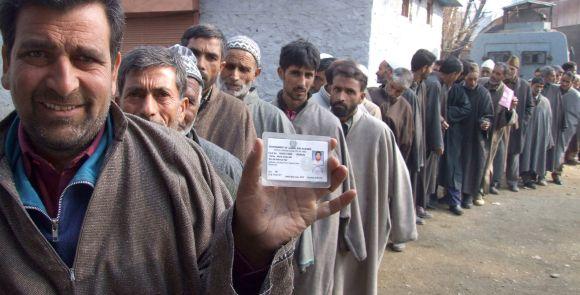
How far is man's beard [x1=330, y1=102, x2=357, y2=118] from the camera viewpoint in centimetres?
362

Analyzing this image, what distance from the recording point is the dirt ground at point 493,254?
4766mm

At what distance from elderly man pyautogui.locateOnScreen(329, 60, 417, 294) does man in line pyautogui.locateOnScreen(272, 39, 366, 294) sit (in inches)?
6.7

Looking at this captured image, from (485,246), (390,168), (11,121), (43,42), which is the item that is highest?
(43,42)

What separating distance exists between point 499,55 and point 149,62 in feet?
38.6

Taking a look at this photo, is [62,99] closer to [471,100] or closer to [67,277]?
[67,277]

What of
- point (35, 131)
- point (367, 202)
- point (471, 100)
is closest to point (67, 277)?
point (35, 131)

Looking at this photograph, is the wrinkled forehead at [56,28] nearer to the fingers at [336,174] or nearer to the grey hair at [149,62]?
the fingers at [336,174]

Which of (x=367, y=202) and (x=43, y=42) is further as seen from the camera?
(x=367, y=202)

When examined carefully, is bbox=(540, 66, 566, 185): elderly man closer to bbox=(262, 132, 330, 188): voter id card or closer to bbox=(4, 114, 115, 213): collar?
bbox=(262, 132, 330, 188): voter id card

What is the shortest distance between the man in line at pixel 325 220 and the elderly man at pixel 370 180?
170 mm

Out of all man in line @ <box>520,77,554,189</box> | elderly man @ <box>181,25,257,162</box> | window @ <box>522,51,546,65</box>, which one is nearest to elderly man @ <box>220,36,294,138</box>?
elderly man @ <box>181,25,257,162</box>

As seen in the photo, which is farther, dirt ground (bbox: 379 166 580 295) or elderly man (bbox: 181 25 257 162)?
dirt ground (bbox: 379 166 580 295)

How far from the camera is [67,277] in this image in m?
1.21

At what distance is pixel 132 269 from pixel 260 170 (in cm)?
41
